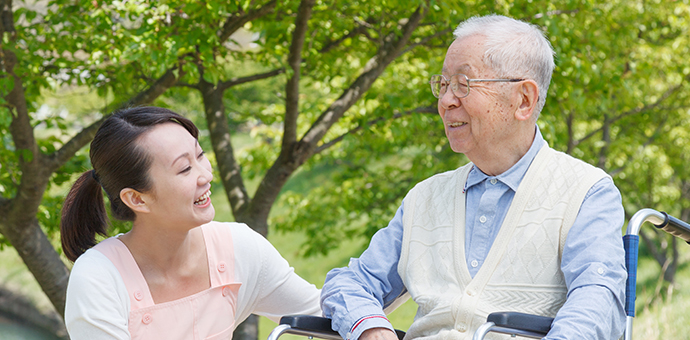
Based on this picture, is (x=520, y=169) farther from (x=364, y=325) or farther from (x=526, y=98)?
(x=364, y=325)

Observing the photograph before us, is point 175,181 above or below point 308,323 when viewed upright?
above

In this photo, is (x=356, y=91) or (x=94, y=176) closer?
(x=94, y=176)

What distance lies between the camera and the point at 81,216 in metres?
1.84

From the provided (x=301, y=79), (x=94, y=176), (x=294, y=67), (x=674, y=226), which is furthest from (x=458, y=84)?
(x=301, y=79)

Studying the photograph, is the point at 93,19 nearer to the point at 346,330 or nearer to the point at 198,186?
the point at 198,186

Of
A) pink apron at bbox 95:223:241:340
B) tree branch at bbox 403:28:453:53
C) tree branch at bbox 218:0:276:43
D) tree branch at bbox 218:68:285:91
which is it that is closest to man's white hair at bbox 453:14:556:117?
pink apron at bbox 95:223:241:340

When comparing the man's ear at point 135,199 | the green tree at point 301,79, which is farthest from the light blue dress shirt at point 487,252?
the green tree at point 301,79

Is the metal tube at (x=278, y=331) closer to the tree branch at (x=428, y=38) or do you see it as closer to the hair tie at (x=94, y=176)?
the hair tie at (x=94, y=176)

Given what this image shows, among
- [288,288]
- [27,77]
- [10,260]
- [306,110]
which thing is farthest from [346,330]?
[10,260]

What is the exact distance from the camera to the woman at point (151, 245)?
5.37 feet

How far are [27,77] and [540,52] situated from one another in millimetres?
2463

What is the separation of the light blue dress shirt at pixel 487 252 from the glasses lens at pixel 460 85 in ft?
0.86

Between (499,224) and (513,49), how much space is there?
49cm

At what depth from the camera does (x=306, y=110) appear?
451 centimetres
